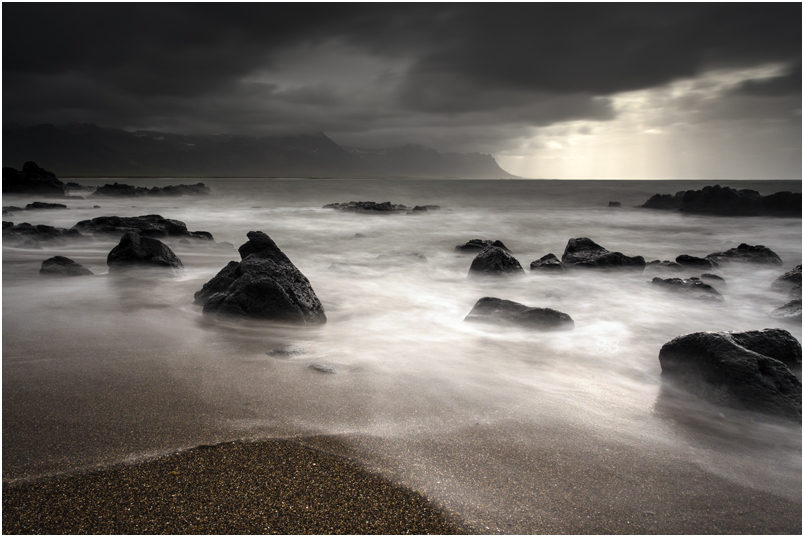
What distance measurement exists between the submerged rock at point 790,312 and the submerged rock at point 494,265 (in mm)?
3230

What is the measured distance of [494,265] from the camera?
698 centimetres

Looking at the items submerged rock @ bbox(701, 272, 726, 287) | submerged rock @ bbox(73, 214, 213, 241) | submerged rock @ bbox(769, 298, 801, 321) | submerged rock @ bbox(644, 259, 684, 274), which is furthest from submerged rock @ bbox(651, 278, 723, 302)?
submerged rock @ bbox(73, 214, 213, 241)

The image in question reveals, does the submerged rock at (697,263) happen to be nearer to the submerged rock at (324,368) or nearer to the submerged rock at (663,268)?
the submerged rock at (663,268)

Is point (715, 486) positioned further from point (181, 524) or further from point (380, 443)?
point (181, 524)

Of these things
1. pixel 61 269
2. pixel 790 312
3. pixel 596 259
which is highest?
pixel 596 259

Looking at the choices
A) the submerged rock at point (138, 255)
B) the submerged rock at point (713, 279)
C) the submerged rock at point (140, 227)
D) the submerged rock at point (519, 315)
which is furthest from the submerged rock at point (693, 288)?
the submerged rock at point (140, 227)

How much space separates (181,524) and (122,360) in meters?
1.74

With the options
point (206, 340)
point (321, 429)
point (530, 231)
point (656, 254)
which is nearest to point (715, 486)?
point (321, 429)

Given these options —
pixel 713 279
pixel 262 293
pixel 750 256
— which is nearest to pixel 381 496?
pixel 262 293

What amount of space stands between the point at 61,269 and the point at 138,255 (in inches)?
33.4

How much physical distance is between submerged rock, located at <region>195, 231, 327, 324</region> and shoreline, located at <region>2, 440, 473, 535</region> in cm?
217

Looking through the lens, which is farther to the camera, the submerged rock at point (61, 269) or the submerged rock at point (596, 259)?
the submerged rock at point (596, 259)

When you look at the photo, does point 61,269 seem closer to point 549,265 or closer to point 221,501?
point 221,501

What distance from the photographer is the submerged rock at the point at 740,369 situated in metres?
2.55
